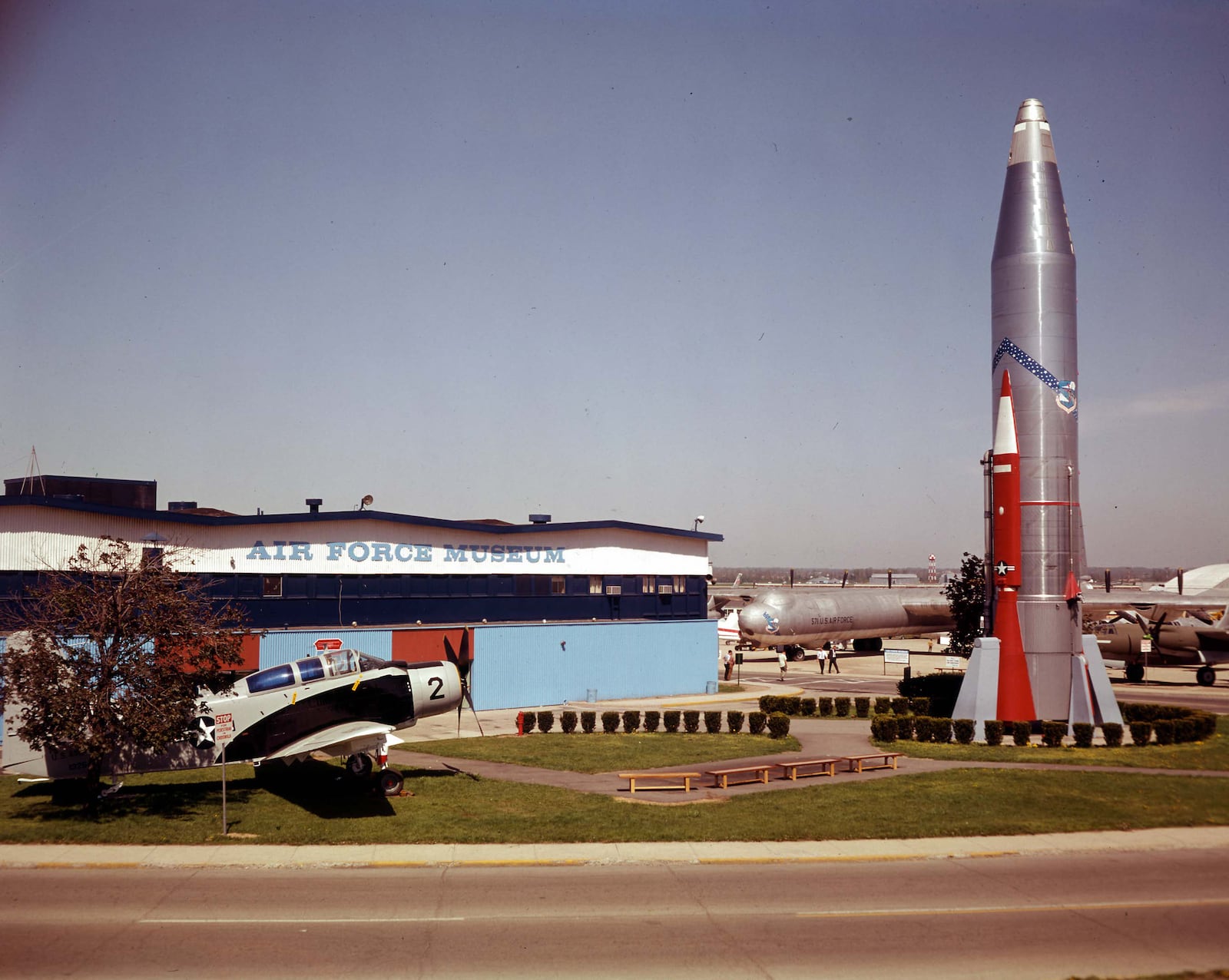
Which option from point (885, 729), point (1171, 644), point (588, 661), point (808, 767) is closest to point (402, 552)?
point (588, 661)

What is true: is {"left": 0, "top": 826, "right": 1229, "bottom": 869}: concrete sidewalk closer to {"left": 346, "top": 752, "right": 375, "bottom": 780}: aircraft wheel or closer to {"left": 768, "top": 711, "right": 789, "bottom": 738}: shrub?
{"left": 346, "top": 752, "right": 375, "bottom": 780}: aircraft wheel

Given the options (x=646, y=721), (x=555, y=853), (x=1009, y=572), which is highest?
(x=1009, y=572)

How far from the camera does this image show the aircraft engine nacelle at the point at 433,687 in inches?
977

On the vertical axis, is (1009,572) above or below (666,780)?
above

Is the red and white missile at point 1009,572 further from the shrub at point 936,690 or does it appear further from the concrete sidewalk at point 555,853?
the concrete sidewalk at point 555,853

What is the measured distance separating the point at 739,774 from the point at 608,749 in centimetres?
699

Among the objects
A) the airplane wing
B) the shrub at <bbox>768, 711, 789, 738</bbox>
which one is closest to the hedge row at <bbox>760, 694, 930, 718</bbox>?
the shrub at <bbox>768, 711, 789, 738</bbox>

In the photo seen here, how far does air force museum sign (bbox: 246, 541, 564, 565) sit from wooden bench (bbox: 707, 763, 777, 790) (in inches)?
802

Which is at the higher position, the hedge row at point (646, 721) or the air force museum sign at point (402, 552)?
the air force museum sign at point (402, 552)

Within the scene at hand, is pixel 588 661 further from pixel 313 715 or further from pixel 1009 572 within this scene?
pixel 313 715

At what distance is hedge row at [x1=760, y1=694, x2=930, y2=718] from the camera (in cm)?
3744

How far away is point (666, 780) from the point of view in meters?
25.4

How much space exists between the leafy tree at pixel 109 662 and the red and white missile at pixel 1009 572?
25.3 meters

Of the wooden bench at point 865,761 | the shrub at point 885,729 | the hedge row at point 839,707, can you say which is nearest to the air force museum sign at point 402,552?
the hedge row at point 839,707
